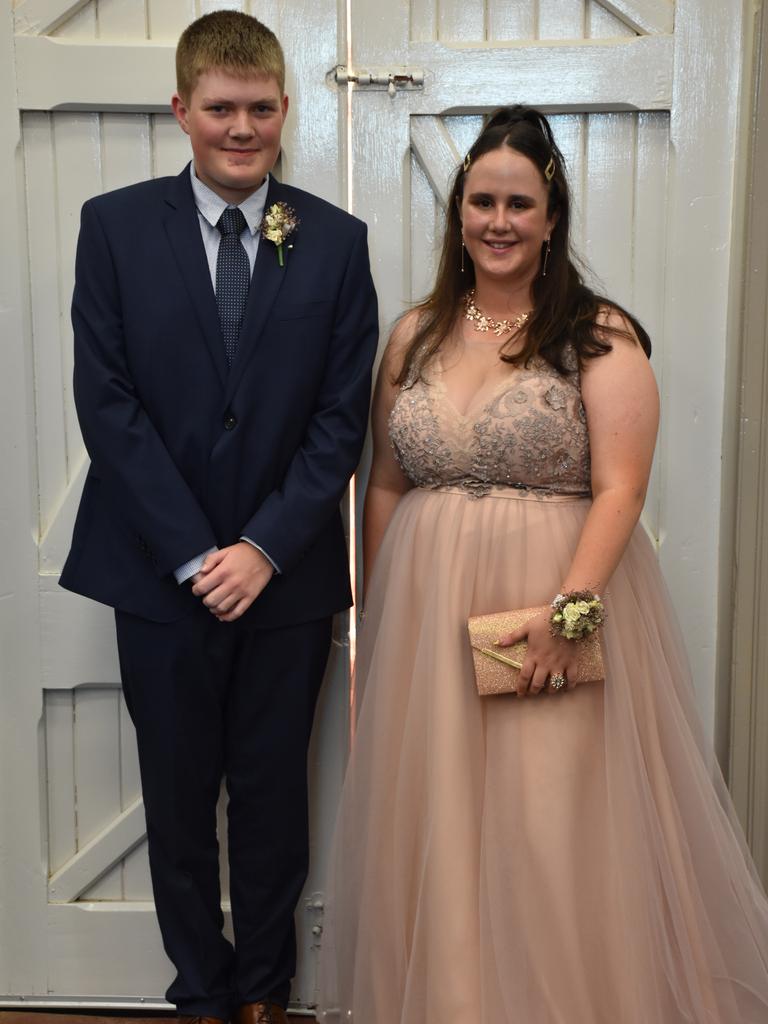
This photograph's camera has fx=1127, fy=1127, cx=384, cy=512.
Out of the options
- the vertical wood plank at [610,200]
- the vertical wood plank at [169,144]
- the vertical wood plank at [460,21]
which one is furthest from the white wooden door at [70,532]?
the vertical wood plank at [610,200]

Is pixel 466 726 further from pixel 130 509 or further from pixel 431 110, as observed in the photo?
pixel 431 110

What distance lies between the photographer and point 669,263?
2369 millimetres

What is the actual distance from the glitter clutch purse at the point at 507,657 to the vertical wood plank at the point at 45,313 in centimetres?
109

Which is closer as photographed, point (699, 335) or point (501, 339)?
point (501, 339)

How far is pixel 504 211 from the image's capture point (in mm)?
2006

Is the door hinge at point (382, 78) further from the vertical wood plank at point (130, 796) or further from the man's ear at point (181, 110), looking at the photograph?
the vertical wood plank at point (130, 796)

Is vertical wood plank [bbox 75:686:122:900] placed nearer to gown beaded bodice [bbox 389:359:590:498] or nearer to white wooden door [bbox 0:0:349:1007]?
white wooden door [bbox 0:0:349:1007]

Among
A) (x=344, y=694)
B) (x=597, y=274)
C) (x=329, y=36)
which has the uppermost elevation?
(x=329, y=36)

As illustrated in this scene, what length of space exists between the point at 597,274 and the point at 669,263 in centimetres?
15

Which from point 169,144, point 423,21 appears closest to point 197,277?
point 169,144

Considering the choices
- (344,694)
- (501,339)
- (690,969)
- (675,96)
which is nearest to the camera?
(690,969)

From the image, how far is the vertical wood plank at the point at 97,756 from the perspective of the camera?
8.36 feet

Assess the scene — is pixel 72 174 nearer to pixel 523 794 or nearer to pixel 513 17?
pixel 513 17

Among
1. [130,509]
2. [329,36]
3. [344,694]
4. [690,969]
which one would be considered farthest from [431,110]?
[690,969]
